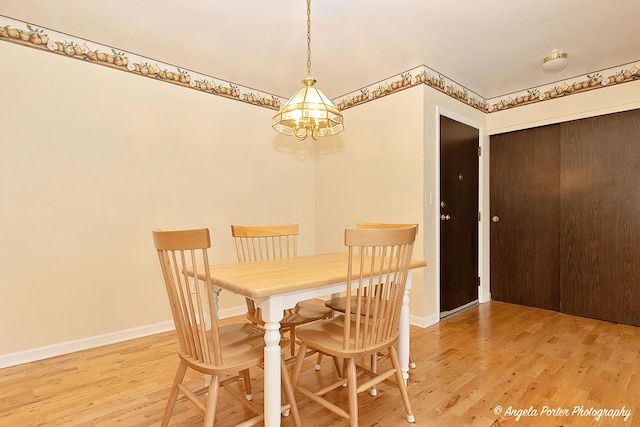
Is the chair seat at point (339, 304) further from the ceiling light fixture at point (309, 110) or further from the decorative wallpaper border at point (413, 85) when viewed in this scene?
the decorative wallpaper border at point (413, 85)

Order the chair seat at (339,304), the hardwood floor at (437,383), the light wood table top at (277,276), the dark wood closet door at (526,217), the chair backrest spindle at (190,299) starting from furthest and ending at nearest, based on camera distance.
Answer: the dark wood closet door at (526,217), the chair seat at (339,304), the hardwood floor at (437,383), the light wood table top at (277,276), the chair backrest spindle at (190,299)

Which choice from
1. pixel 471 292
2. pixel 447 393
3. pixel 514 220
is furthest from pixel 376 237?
pixel 514 220

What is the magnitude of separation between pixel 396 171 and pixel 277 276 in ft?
6.32

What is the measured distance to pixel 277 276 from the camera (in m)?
1.52

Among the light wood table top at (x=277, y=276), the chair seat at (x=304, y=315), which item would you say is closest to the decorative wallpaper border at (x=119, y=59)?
the light wood table top at (x=277, y=276)

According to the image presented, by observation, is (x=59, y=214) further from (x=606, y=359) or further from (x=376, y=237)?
(x=606, y=359)

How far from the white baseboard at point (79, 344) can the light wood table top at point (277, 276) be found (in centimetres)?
141

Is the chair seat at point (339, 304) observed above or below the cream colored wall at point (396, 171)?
below

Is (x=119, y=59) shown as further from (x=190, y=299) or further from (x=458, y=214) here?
(x=458, y=214)

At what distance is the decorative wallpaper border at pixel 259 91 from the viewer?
2270 mm

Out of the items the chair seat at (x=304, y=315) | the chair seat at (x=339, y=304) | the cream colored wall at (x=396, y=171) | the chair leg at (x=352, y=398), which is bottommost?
the chair leg at (x=352, y=398)

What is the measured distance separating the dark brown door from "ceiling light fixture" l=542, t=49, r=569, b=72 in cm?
83

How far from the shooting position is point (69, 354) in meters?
2.34

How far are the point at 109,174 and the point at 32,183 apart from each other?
46cm
